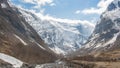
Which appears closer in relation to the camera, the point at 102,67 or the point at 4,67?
the point at 4,67

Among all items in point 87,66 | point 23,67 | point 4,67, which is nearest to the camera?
point 4,67

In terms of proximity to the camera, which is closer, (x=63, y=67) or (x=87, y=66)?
(x=63, y=67)

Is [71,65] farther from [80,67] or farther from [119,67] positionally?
[119,67]

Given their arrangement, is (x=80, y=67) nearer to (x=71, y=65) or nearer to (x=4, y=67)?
(x=71, y=65)

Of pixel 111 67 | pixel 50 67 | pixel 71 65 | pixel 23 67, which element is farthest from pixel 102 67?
pixel 23 67

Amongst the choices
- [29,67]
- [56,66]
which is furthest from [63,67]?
[29,67]

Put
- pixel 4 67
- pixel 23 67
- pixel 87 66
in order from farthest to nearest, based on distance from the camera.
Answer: pixel 87 66, pixel 23 67, pixel 4 67

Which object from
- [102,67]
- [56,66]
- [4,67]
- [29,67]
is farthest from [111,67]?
[4,67]
